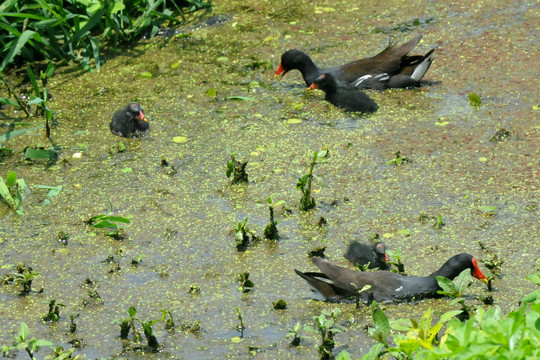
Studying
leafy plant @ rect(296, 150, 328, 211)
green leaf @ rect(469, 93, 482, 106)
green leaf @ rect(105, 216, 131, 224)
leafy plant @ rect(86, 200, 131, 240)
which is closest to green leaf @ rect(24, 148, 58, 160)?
leafy plant @ rect(86, 200, 131, 240)

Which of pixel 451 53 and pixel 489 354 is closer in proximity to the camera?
pixel 489 354

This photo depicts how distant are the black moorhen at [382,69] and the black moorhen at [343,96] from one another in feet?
0.53

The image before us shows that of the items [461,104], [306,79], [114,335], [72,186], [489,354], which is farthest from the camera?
[306,79]

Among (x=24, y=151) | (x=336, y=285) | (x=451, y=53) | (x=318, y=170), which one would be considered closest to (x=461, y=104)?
(x=451, y=53)

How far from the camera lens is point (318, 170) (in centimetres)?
725

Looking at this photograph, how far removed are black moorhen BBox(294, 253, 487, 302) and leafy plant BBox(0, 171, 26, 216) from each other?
2408mm

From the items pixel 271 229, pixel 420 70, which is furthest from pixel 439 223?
pixel 420 70

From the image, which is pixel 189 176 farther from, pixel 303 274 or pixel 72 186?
pixel 303 274

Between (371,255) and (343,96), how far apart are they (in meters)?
2.59

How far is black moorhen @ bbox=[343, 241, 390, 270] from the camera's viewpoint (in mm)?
5867

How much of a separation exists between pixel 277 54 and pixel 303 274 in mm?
4082

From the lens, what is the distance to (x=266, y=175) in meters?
7.23

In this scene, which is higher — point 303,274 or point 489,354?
point 489,354

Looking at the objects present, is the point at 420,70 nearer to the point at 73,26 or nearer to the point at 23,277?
the point at 73,26
